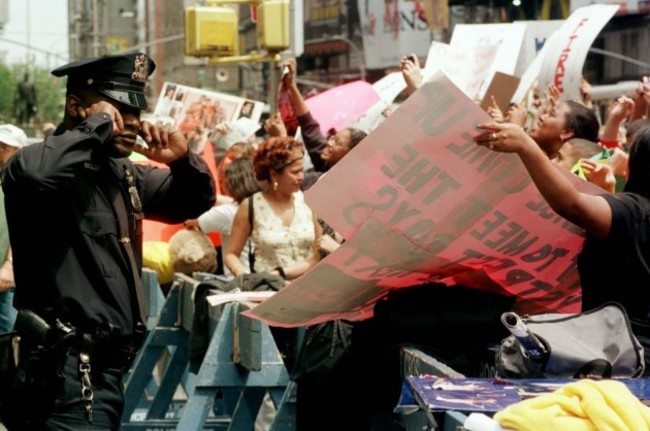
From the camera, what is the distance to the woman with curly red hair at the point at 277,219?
9.38m

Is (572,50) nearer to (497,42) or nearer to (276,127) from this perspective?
(497,42)

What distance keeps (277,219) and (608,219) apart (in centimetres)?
455

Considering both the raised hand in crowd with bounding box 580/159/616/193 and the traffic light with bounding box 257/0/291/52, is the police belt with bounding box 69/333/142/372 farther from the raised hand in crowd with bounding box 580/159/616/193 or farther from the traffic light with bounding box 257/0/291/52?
the traffic light with bounding box 257/0/291/52

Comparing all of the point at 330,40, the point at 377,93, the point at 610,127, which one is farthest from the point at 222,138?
the point at 330,40

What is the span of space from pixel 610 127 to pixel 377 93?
445cm

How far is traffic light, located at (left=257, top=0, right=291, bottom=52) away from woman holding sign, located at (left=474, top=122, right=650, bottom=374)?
13587 mm

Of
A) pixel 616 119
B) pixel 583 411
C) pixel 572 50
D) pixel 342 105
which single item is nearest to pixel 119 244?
pixel 583 411

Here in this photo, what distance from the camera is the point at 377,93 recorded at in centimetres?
1359

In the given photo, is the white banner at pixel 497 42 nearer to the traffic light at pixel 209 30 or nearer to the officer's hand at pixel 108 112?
the officer's hand at pixel 108 112

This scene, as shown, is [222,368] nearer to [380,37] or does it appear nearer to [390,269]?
[390,269]

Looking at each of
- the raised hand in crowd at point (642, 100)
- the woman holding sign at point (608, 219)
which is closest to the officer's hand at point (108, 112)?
the woman holding sign at point (608, 219)

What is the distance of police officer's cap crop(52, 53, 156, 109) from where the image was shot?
5.86m

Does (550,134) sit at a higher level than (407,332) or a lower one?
higher

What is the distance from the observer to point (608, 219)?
200 inches
